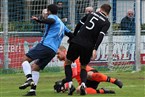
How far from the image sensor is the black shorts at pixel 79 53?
12.4m

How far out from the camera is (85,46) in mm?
12328

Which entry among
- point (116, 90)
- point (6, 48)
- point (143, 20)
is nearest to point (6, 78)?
point (6, 48)

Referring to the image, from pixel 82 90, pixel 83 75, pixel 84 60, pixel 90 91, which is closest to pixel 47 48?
pixel 84 60

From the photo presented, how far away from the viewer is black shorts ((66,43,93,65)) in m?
12.4

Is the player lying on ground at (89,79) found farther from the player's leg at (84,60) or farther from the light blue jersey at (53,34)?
the player's leg at (84,60)

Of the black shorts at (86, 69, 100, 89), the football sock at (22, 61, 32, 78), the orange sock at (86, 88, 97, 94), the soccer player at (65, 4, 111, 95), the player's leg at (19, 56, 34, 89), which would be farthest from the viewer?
the black shorts at (86, 69, 100, 89)

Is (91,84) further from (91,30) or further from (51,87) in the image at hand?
(51,87)

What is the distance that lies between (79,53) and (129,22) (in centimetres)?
930

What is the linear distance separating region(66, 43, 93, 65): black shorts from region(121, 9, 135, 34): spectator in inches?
349

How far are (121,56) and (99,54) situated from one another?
2.48ft

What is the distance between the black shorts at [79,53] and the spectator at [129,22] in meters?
8.86

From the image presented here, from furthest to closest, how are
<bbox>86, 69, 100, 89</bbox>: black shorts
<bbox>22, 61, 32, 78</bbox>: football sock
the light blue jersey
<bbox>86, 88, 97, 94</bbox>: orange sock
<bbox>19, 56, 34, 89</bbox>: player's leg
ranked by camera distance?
<bbox>86, 69, 100, 89</bbox>: black shorts → <bbox>86, 88, 97, 94</bbox>: orange sock → the light blue jersey → <bbox>22, 61, 32, 78</bbox>: football sock → <bbox>19, 56, 34, 89</bbox>: player's leg

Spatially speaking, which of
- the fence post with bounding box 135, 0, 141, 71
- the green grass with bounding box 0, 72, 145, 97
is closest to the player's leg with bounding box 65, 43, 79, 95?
the green grass with bounding box 0, 72, 145, 97

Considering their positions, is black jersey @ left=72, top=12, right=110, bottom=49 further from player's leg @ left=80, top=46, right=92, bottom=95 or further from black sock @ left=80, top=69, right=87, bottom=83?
black sock @ left=80, top=69, right=87, bottom=83
